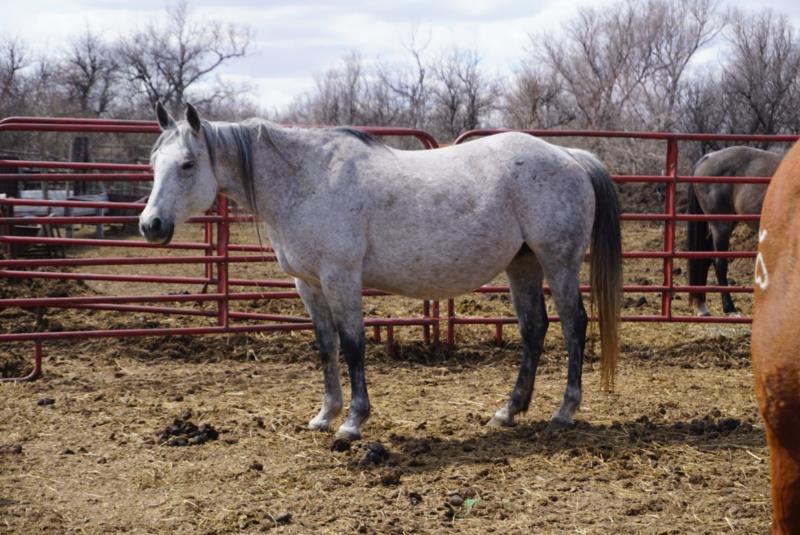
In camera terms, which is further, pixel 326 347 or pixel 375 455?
pixel 326 347

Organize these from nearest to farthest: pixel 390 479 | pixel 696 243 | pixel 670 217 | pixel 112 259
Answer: pixel 390 479 < pixel 112 259 < pixel 670 217 < pixel 696 243

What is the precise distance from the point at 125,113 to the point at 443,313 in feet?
122

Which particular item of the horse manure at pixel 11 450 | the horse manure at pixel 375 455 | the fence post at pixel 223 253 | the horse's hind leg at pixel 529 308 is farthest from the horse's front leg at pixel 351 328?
the fence post at pixel 223 253

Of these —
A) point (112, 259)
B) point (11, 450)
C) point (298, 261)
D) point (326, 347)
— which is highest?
point (298, 261)

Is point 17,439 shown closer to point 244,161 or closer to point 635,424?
point 244,161

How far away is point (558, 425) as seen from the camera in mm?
4383

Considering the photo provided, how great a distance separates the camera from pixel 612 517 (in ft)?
10.3

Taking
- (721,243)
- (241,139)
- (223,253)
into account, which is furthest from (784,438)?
(721,243)

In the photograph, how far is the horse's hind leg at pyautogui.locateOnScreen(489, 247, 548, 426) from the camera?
4656 mm

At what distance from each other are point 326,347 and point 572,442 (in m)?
1.38

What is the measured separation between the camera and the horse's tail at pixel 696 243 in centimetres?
782

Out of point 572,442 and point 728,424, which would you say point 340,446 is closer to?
point 572,442

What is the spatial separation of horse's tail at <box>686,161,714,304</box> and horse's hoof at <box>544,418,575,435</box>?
371 centimetres

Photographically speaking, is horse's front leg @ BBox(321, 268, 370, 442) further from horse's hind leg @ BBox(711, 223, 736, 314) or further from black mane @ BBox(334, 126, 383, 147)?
horse's hind leg @ BBox(711, 223, 736, 314)
